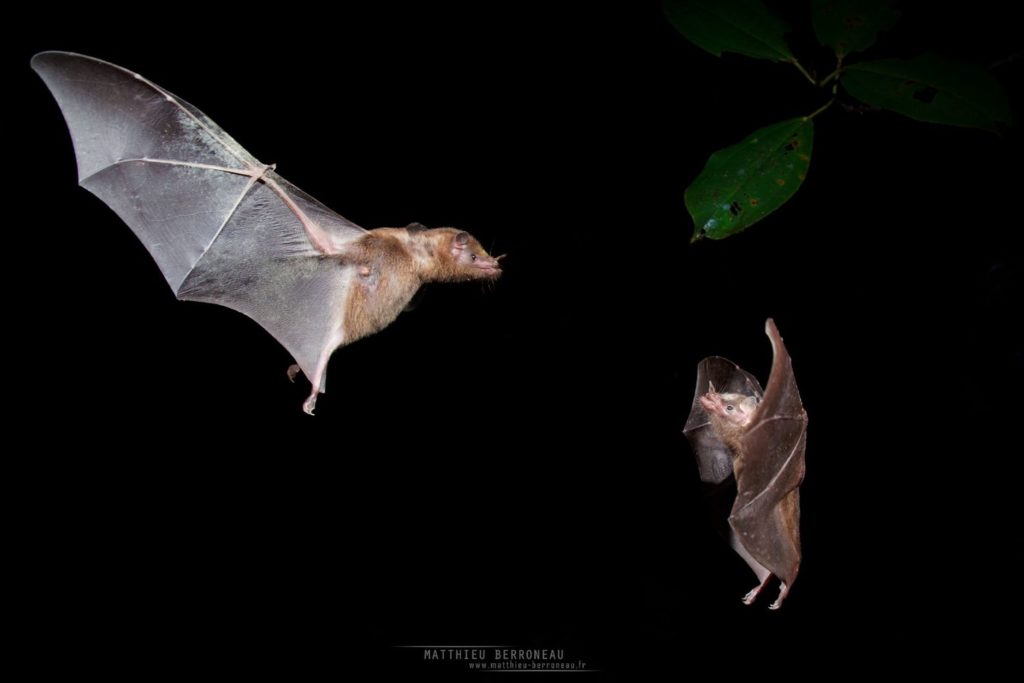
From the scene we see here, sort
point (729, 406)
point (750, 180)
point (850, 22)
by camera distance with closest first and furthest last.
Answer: point (750, 180) → point (850, 22) → point (729, 406)

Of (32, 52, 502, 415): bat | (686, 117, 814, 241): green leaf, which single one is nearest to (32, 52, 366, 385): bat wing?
(32, 52, 502, 415): bat

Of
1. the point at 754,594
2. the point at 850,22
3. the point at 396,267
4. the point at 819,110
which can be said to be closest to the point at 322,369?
the point at 396,267

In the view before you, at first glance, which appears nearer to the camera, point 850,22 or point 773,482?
point 773,482

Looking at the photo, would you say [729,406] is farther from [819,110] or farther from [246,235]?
[246,235]

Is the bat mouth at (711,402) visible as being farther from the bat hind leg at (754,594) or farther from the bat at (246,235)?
the bat at (246,235)

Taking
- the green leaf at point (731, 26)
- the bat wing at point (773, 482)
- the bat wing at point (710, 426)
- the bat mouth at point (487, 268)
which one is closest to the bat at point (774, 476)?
the bat wing at point (773, 482)

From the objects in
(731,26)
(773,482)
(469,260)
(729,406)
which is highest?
(731,26)

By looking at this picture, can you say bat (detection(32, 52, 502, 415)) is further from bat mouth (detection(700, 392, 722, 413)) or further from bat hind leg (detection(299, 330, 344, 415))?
bat mouth (detection(700, 392, 722, 413))
